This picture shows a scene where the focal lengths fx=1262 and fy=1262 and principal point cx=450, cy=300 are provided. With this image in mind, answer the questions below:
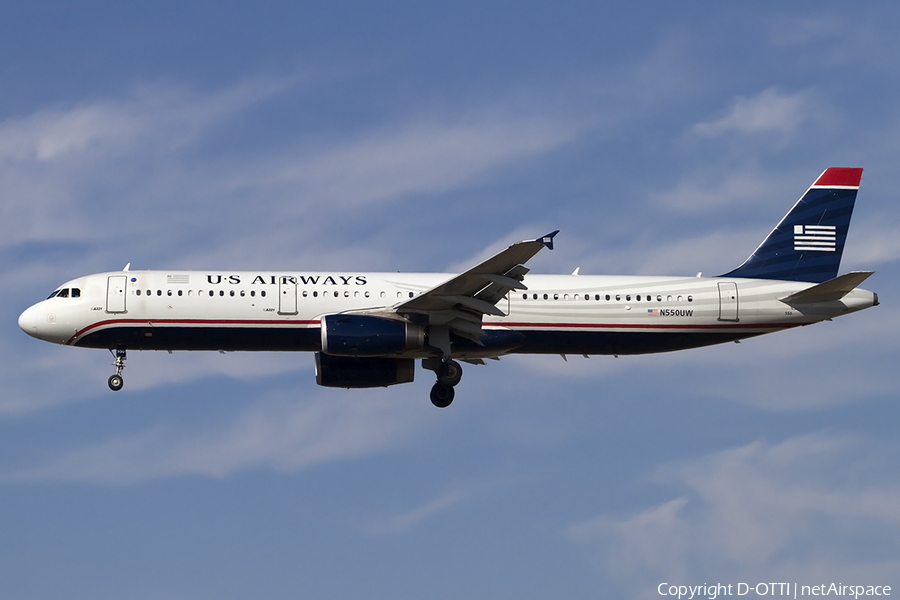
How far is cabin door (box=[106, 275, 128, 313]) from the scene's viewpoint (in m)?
38.2

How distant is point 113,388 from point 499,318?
1215 cm

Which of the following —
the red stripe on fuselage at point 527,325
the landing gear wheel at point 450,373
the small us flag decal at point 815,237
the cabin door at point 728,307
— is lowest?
the landing gear wheel at point 450,373

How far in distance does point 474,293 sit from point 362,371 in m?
5.49

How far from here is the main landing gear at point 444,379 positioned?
39000mm

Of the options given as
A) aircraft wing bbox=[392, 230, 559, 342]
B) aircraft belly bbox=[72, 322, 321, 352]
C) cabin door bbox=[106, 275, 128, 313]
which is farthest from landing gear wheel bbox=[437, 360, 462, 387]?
cabin door bbox=[106, 275, 128, 313]

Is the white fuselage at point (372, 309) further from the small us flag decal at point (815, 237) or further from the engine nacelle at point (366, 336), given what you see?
the small us flag decal at point (815, 237)

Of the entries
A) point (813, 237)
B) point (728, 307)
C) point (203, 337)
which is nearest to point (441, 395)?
point (203, 337)

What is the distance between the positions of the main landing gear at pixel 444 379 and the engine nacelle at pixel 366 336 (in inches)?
69.2

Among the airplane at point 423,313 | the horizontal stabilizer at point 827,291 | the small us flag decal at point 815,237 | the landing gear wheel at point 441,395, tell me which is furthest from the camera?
the small us flag decal at point 815,237

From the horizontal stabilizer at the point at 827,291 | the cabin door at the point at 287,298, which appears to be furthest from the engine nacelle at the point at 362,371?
the horizontal stabilizer at the point at 827,291

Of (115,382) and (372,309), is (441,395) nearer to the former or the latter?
(372,309)

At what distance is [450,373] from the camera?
Answer: 128 ft

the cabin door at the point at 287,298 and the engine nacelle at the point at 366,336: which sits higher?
the cabin door at the point at 287,298

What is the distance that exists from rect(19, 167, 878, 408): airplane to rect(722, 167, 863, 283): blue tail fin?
117 millimetres
